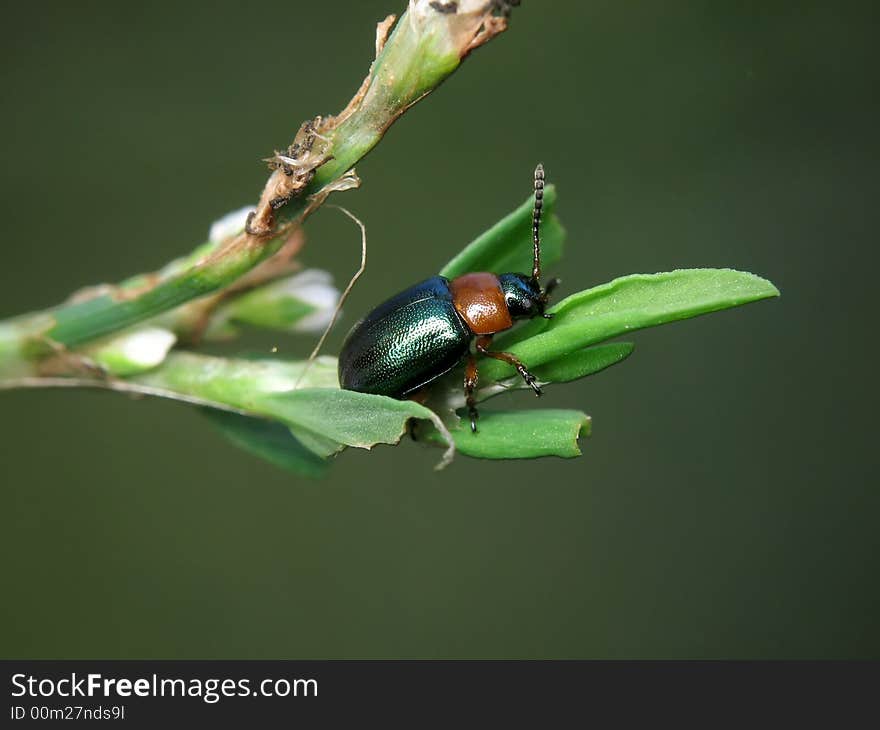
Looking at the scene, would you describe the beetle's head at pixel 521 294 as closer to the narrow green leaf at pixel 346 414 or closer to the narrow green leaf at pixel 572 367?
the narrow green leaf at pixel 572 367

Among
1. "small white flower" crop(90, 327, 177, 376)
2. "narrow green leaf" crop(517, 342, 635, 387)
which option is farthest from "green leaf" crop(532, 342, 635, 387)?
"small white flower" crop(90, 327, 177, 376)

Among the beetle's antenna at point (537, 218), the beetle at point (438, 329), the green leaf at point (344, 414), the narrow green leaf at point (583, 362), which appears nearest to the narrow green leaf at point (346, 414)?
the green leaf at point (344, 414)

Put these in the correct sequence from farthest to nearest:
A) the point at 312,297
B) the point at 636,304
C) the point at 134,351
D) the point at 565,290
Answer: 1. the point at 565,290
2. the point at 312,297
3. the point at 134,351
4. the point at 636,304

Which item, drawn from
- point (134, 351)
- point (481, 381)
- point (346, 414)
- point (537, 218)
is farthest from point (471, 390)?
point (134, 351)

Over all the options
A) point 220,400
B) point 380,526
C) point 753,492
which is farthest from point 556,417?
point 753,492

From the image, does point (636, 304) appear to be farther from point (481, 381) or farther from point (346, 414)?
point (346, 414)

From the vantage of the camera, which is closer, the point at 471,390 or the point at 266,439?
Answer: the point at 471,390

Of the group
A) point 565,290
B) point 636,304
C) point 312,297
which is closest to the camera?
point 636,304
